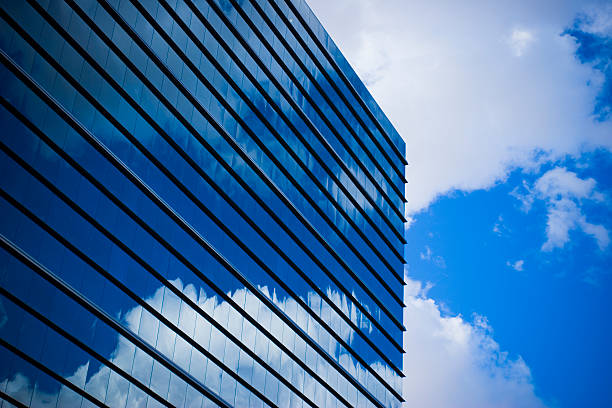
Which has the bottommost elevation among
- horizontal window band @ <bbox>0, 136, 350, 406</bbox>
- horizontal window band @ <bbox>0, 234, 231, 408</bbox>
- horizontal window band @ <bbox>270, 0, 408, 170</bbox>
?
horizontal window band @ <bbox>0, 234, 231, 408</bbox>

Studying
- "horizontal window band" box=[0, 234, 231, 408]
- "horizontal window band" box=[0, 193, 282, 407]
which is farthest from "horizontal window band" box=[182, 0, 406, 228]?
"horizontal window band" box=[0, 234, 231, 408]

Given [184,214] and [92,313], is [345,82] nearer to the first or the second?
[184,214]

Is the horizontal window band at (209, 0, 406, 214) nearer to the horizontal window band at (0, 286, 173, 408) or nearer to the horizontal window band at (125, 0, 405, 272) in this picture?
the horizontal window band at (125, 0, 405, 272)

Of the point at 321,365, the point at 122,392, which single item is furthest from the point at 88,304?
the point at 321,365

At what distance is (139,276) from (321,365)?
2266 cm

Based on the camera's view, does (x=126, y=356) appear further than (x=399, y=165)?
No

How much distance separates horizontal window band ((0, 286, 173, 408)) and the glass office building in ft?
0.34

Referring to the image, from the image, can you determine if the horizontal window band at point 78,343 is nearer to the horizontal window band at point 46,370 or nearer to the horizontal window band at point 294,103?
the horizontal window band at point 46,370

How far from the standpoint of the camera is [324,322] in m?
68.5

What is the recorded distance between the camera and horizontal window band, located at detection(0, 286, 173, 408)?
41969mm

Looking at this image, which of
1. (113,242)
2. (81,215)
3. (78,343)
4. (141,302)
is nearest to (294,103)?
(113,242)

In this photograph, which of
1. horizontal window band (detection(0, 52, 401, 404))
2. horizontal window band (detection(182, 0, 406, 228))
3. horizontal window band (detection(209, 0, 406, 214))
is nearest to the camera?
horizontal window band (detection(0, 52, 401, 404))

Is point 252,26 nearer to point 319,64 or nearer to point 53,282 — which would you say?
point 319,64

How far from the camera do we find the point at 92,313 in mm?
45688
